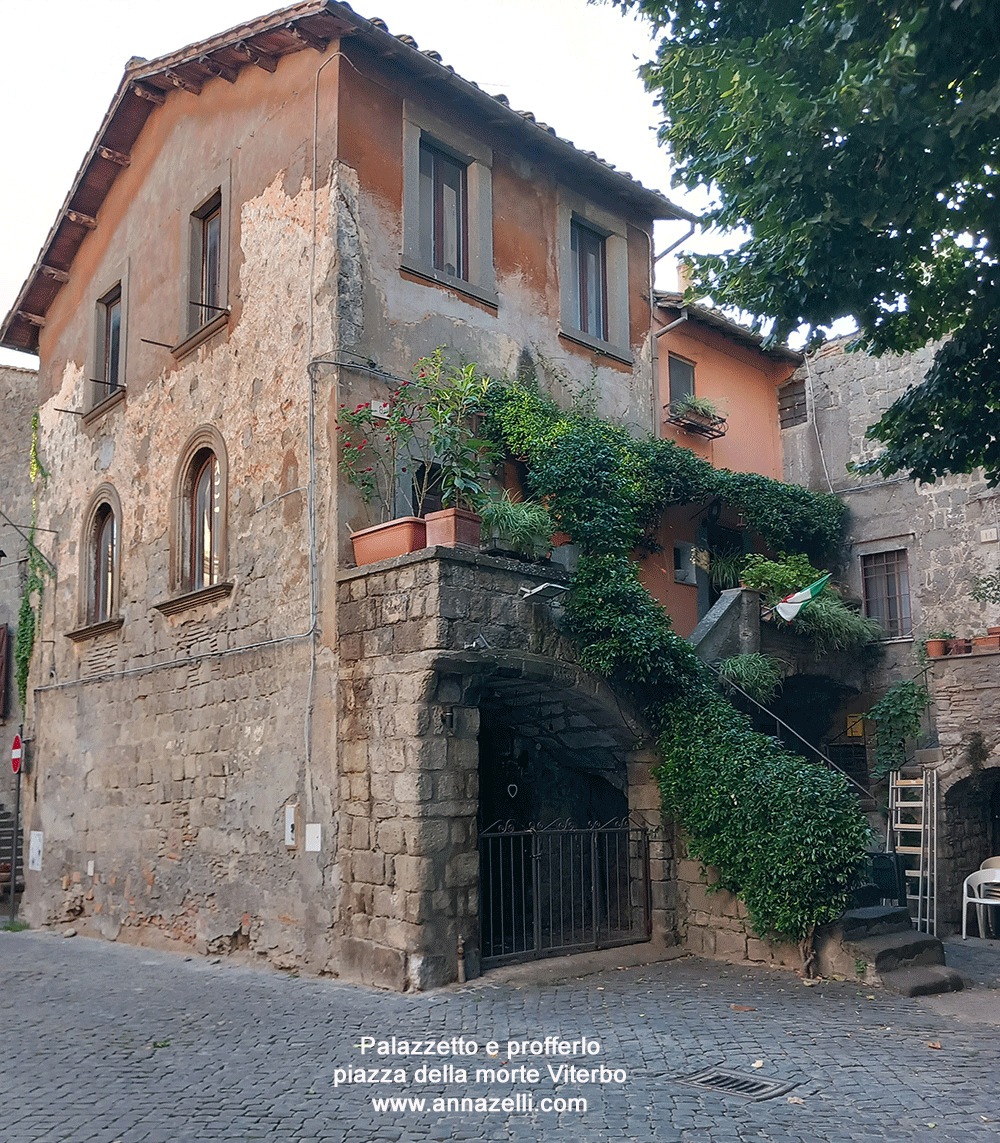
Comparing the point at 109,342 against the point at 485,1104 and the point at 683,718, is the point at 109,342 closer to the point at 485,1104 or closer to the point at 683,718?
the point at 683,718

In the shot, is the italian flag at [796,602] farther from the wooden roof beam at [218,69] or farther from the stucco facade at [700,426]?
the wooden roof beam at [218,69]

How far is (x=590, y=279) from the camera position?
13102mm

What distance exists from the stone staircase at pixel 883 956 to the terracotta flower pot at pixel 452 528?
4.29 meters

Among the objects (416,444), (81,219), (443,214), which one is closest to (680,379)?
(443,214)

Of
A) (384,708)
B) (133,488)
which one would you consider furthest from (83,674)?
(384,708)

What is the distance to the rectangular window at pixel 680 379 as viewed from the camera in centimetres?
1484

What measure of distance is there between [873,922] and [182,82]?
1125 cm

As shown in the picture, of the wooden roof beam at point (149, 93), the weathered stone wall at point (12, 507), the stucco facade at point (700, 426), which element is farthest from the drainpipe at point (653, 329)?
the weathered stone wall at point (12, 507)

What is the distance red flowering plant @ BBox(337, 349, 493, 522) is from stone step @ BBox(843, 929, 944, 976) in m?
4.79

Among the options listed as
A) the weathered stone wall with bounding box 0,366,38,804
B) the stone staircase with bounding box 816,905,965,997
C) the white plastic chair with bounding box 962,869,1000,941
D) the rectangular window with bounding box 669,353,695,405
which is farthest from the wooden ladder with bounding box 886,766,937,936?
the weathered stone wall with bounding box 0,366,38,804

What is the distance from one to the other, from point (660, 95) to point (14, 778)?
49.5ft

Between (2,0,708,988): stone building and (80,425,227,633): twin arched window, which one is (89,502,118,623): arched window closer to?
(2,0,708,988): stone building

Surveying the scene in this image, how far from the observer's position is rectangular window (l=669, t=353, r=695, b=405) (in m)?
14.8

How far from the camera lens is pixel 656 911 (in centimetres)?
1020
